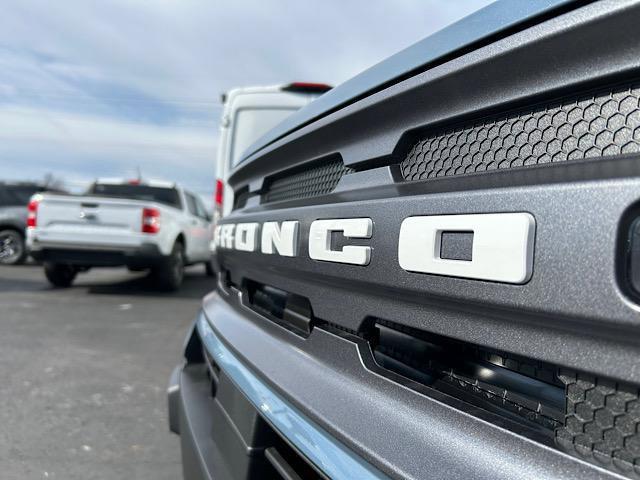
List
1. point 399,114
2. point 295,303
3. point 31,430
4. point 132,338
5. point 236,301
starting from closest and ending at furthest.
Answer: point 399,114 → point 295,303 → point 236,301 → point 31,430 → point 132,338

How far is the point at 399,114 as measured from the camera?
3.23 ft

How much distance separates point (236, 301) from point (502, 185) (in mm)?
1223

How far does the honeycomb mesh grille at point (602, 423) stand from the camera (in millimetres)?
599

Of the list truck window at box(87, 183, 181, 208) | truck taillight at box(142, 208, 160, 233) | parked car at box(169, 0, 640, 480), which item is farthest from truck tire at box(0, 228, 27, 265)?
parked car at box(169, 0, 640, 480)

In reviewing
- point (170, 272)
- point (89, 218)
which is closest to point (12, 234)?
point (89, 218)

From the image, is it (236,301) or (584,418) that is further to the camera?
(236,301)

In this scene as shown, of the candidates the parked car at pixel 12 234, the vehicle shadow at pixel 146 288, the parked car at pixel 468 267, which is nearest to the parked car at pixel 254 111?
the vehicle shadow at pixel 146 288

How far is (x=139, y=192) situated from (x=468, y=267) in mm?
9255

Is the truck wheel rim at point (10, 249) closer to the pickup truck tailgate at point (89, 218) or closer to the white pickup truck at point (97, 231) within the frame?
the white pickup truck at point (97, 231)

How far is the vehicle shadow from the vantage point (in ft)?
26.2

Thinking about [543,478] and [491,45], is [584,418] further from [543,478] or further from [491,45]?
[491,45]

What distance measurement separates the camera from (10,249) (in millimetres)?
11859

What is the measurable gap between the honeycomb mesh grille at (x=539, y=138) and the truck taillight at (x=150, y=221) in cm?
670

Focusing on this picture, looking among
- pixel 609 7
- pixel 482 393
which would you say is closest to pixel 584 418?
pixel 482 393
